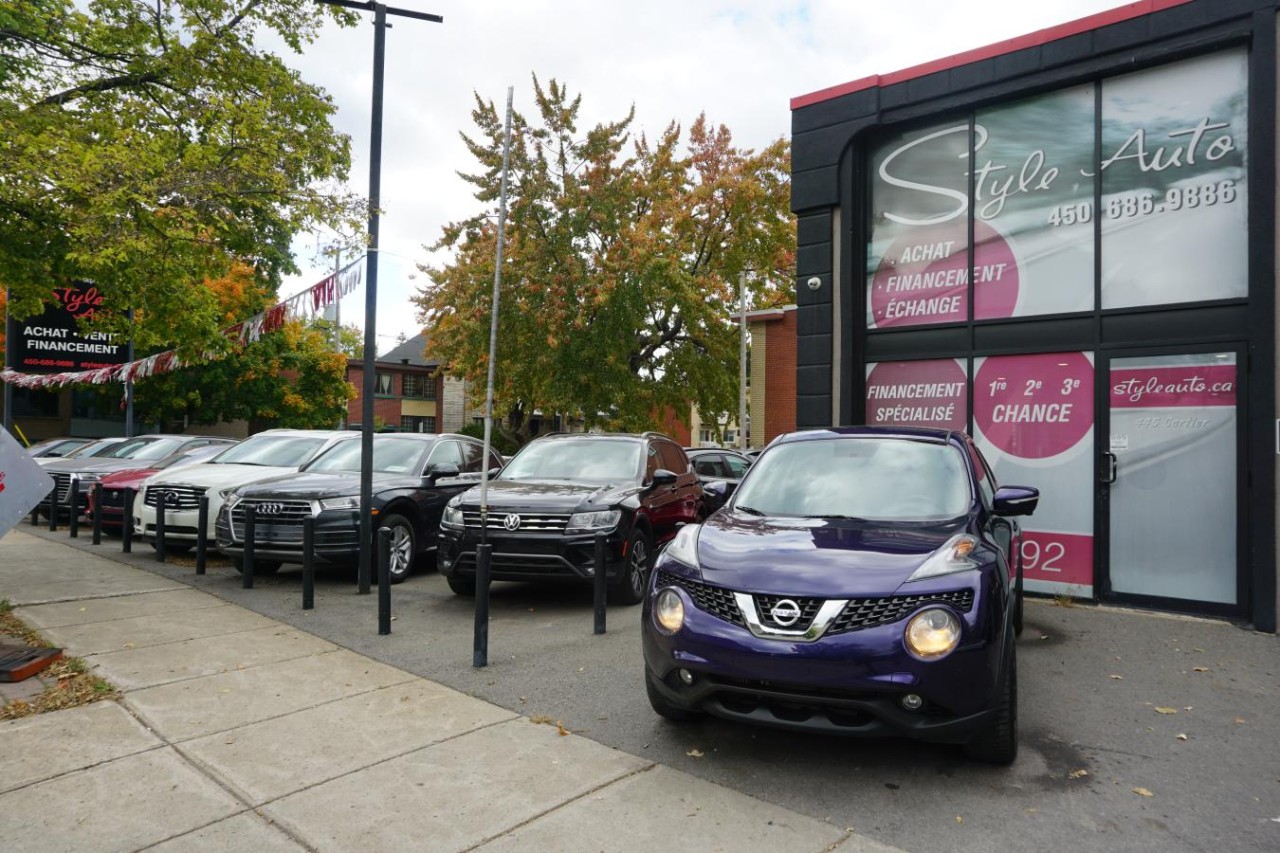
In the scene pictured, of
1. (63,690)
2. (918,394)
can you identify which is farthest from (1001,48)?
(63,690)

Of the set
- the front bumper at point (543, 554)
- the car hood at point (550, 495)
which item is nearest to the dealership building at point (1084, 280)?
the car hood at point (550, 495)

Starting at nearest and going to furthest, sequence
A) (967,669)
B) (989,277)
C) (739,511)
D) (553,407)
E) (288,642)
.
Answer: (967,669), (739,511), (288,642), (989,277), (553,407)

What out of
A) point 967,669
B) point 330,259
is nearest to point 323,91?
point 330,259

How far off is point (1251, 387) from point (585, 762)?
660 centimetres

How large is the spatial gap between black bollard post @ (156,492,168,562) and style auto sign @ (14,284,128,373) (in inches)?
533

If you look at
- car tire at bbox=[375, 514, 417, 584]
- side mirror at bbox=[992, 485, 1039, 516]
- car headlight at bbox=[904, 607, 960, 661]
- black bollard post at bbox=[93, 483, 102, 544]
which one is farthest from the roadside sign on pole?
black bollard post at bbox=[93, 483, 102, 544]

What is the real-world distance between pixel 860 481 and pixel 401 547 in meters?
5.97

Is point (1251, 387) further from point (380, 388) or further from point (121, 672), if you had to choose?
point (380, 388)

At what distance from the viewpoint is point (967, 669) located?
353 centimetres

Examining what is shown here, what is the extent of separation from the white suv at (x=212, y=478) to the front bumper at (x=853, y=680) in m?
7.67

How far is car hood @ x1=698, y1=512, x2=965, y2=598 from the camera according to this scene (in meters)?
3.68

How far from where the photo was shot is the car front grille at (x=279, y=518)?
875cm

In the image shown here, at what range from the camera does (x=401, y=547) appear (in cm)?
931

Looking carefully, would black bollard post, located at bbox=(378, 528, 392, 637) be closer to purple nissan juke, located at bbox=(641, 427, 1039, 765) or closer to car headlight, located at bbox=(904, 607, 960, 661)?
purple nissan juke, located at bbox=(641, 427, 1039, 765)
